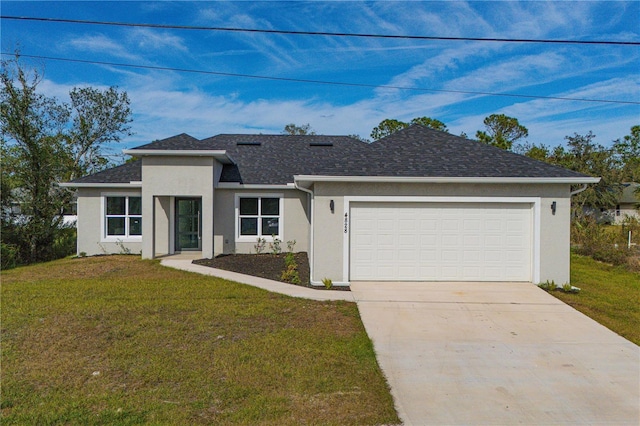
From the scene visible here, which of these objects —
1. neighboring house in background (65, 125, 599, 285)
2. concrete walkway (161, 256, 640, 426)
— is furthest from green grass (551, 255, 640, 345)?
neighboring house in background (65, 125, 599, 285)

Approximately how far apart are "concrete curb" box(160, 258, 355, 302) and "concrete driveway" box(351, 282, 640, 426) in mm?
534

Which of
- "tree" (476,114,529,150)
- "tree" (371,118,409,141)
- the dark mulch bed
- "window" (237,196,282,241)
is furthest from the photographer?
"tree" (371,118,409,141)

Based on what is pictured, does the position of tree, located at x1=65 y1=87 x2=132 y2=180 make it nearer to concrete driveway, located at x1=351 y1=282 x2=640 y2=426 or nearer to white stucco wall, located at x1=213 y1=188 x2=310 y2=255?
white stucco wall, located at x1=213 y1=188 x2=310 y2=255

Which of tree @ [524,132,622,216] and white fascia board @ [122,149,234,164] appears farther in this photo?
tree @ [524,132,622,216]

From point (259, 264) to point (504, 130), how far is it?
37.2m

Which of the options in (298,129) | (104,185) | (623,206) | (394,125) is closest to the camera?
(104,185)

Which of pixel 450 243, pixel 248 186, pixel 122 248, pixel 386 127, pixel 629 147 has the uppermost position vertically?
pixel 386 127

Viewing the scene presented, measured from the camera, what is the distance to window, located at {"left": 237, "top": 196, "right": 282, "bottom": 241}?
15.2 m

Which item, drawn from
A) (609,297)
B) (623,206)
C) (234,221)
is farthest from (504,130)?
(609,297)

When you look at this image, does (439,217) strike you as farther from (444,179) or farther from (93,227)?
(93,227)

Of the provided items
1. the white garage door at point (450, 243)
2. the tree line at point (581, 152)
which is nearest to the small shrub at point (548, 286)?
the white garage door at point (450, 243)

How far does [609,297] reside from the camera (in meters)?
9.41

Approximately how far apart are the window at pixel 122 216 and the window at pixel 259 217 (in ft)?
13.4

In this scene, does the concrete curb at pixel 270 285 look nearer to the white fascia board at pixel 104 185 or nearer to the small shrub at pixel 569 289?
the white fascia board at pixel 104 185
